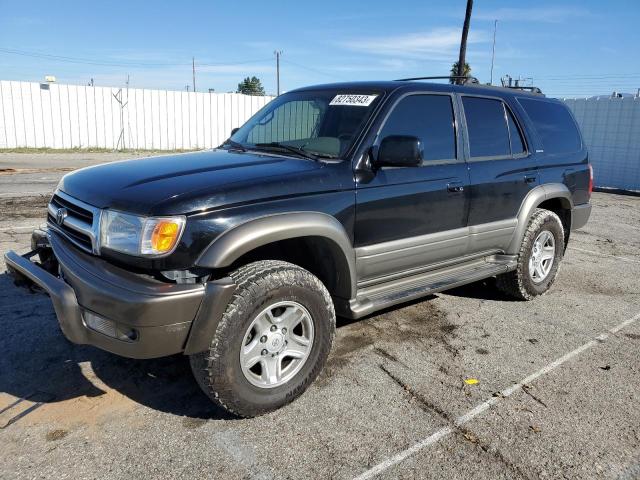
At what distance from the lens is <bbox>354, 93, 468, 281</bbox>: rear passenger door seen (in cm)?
349

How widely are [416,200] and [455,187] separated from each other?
47 cm

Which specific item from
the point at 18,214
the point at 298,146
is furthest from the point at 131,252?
the point at 18,214

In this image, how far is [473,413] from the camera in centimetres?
310

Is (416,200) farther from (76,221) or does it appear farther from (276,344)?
(76,221)

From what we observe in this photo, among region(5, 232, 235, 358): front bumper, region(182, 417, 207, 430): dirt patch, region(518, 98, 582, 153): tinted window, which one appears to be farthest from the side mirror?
region(518, 98, 582, 153): tinted window

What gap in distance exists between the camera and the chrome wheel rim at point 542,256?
16.7 feet

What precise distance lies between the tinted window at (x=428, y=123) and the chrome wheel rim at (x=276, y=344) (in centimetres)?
143

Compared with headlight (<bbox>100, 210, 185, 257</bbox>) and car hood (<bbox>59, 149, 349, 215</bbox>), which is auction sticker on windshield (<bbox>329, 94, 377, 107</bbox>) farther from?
headlight (<bbox>100, 210, 185, 257</bbox>)

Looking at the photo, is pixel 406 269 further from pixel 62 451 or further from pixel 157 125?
pixel 157 125

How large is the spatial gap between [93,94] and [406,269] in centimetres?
2206

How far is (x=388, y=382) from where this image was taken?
3.44 metres

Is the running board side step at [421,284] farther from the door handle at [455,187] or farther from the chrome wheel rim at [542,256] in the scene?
the door handle at [455,187]

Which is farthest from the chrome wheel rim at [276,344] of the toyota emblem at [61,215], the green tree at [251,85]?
the green tree at [251,85]

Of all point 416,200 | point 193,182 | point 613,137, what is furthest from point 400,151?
point 613,137
